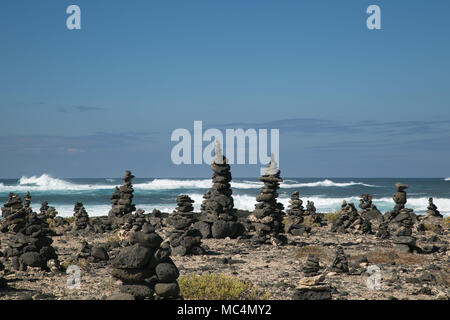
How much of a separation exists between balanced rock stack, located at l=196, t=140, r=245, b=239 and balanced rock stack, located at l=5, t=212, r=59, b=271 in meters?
12.3

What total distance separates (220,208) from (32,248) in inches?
536

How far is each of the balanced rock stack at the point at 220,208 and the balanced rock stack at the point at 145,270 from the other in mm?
17655

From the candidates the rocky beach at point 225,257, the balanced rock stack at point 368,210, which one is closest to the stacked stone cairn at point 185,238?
the rocky beach at point 225,257

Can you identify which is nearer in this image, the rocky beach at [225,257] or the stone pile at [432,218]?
the rocky beach at [225,257]

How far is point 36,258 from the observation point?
64.5 feet

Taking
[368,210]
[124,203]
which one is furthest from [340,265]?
[368,210]

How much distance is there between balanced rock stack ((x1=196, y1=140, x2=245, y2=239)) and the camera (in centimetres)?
3045

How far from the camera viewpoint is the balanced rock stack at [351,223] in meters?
33.8

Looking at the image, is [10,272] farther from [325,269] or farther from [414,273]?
[414,273]

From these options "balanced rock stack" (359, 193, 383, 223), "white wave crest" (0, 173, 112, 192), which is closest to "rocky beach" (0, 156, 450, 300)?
"balanced rock stack" (359, 193, 383, 223)

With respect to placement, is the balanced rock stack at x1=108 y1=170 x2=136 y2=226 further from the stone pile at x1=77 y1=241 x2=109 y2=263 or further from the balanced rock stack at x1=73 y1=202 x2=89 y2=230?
the stone pile at x1=77 y1=241 x2=109 y2=263

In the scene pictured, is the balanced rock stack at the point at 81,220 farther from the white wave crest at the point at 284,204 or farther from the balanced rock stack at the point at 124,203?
the white wave crest at the point at 284,204

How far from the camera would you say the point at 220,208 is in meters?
30.9
